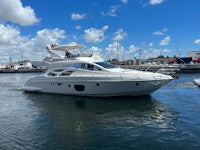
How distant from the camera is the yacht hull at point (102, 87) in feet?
69.7

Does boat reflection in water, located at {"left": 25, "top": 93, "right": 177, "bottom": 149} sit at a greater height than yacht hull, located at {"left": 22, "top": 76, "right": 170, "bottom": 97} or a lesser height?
lesser

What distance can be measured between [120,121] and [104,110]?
337 cm

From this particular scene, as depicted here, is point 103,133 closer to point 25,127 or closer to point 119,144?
point 119,144

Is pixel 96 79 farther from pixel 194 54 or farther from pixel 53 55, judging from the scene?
pixel 194 54

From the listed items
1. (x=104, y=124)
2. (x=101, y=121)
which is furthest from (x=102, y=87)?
(x=104, y=124)

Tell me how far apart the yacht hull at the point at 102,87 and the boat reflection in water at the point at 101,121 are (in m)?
0.61

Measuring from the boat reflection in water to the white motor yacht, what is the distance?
0.82m

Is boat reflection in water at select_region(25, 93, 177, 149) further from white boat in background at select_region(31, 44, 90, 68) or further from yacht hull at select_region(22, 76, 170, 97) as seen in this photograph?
white boat in background at select_region(31, 44, 90, 68)

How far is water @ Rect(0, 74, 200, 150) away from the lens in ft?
34.1

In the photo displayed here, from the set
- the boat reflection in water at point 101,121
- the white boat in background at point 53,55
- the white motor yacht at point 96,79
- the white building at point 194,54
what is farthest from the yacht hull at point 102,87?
the white building at point 194,54

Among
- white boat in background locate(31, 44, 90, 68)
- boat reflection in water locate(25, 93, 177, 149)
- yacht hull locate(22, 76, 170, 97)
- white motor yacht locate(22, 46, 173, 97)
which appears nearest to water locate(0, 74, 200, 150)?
boat reflection in water locate(25, 93, 177, 149)

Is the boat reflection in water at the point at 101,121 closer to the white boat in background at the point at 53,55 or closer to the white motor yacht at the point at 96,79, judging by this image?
the white motor yacht at the point at 96,79

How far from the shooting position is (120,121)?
1402 cm

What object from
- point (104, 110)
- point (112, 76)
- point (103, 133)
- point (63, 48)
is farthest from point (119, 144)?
point (63, 48)
